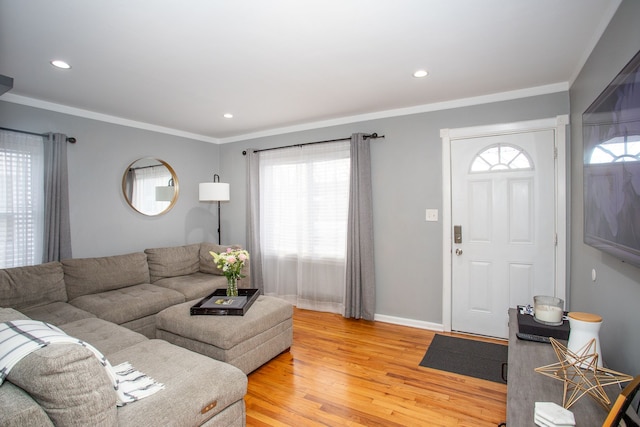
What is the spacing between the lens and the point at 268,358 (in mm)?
2832

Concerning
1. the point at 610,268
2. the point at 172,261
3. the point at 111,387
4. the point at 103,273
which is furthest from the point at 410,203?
the point at 103,273

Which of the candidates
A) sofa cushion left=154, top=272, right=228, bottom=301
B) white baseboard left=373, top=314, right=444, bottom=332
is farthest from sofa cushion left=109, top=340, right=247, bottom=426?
white baseboard left=373, top=314, right=444, bottom=332

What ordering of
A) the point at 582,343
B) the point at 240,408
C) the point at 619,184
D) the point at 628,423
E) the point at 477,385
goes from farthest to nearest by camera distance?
the point at 477,385, the point at 240,408, the point at 582,343, the point at 619,184, the point at 628,423

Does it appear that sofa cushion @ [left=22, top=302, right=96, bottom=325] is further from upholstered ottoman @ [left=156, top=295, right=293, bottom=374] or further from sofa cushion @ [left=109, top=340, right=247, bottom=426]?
sofa cushion @ [left=109, top=340, right=247, bottom=426]

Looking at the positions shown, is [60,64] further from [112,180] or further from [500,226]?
[500,226]

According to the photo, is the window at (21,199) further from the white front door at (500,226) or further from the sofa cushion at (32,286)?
the white front door at (500,226)

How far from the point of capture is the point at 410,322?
3.71 meters

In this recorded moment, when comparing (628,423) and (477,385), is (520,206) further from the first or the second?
(628,423)

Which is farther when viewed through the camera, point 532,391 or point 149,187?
point 149,187

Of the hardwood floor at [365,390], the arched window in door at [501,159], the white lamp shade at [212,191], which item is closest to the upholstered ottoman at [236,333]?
the hardwood floor at [365,390]

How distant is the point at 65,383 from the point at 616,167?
2.35 metres

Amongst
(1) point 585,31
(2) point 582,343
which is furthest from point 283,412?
(1) point 585,31

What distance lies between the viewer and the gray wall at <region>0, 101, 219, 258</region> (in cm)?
355

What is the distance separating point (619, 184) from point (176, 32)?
2.51 m
